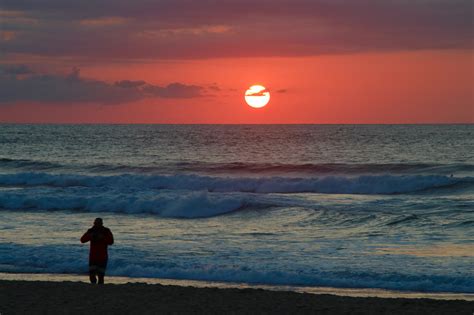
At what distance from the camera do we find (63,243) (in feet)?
66.3

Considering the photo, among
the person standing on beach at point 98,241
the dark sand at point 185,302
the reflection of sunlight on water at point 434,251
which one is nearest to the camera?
the dark sand at point 185,302

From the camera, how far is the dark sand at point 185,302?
12.2 metres

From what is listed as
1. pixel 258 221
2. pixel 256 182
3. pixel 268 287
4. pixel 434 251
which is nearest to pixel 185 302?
pixel 268 287

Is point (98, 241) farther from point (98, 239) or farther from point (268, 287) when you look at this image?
point (268, 287)

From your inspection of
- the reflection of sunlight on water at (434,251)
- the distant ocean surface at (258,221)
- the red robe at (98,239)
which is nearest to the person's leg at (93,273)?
the red robe at (98,239)

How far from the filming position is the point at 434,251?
1864 centimetres

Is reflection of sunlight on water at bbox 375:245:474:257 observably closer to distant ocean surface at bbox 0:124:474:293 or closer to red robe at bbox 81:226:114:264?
distant ocean surface at bbox 0:124:474:293

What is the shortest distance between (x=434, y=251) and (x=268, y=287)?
222 inches

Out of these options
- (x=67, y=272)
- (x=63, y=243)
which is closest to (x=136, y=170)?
(x=63, y=243)

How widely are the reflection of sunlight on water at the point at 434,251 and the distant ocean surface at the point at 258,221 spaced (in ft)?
0.09

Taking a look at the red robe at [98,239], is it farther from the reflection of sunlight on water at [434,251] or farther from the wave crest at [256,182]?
the wave crest at [256,182]

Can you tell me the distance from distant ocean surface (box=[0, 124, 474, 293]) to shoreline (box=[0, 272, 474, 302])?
1.05ft

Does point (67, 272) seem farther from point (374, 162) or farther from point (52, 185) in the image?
point (374, 162)

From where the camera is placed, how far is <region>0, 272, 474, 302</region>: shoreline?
14.4 metres
